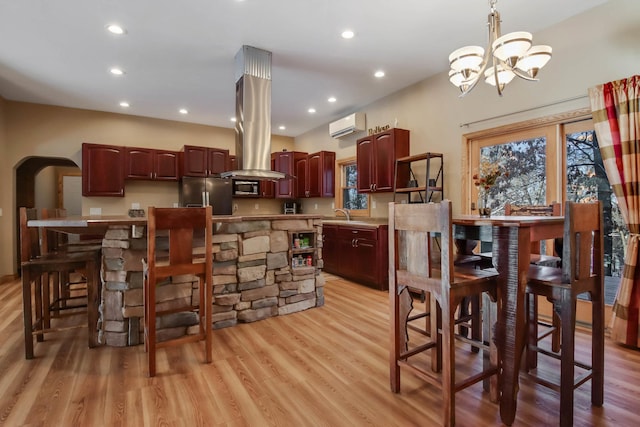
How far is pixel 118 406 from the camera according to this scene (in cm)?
171

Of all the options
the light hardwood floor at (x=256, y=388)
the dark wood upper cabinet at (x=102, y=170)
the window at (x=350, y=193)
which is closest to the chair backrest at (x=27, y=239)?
the light hardwood floor at (x=256, y=388)

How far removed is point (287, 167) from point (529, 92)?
4329 mm

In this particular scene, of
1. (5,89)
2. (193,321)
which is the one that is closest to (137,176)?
(5,89)

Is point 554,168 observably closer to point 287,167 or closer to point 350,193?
point 350,193

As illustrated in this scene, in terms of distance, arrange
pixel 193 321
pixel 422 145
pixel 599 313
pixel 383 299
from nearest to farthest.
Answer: pixel 599 313
pixel 193 321
pixel 383 299
pixel 422 145

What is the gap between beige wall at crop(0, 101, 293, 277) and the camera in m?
4.78

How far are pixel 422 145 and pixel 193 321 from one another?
345 cm

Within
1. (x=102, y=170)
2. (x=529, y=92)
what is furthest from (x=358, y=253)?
(x=102, y=170)

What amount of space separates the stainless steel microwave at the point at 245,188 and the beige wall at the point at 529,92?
2.60 m

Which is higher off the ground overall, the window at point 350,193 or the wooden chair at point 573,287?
the window at point 350,193

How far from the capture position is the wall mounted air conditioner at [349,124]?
5156 millimetres

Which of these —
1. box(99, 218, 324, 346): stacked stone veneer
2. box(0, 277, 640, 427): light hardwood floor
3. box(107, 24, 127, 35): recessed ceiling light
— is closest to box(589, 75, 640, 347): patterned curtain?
box(0, 277, 640, 427): light hardwood floor

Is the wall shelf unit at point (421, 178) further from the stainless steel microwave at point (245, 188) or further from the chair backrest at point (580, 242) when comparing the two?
the stainless steel microwave at point (245, 188)

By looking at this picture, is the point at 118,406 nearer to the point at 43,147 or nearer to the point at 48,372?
the point at 48,372
